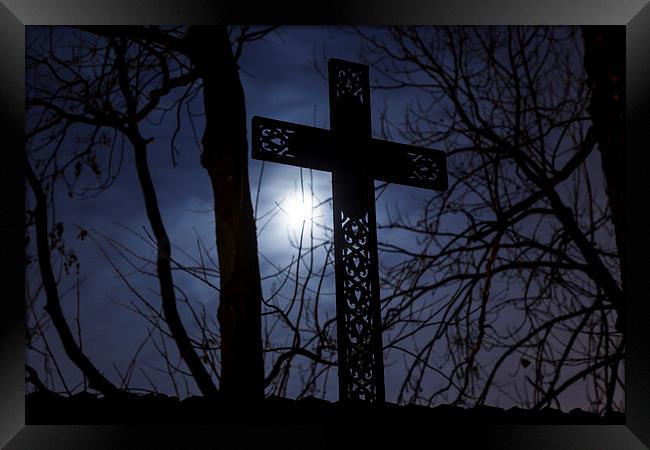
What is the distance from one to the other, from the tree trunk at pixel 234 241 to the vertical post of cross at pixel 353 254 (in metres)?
0.38

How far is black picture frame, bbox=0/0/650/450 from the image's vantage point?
208 centimetres

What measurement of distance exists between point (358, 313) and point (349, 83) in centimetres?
83

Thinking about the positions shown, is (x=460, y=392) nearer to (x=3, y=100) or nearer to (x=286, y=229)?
(x=286, y=229)

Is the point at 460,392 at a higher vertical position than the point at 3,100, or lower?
lower

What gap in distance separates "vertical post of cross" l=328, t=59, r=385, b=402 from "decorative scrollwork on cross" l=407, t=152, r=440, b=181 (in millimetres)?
173

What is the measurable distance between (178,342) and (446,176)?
3.82 ft

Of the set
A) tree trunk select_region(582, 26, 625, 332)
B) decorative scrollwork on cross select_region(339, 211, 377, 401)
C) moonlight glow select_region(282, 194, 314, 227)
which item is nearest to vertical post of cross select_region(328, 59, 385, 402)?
decorative scrollwork on cross select_region(339, 211, 377, 401)

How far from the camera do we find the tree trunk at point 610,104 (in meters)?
2.58

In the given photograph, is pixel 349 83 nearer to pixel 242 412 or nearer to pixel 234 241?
pixel 234 241

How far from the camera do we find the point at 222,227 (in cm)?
249

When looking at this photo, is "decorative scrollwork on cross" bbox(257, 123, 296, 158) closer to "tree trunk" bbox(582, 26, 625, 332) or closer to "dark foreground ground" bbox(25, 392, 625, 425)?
"dark foreground ground" bbox(25, 392, 625, 425)

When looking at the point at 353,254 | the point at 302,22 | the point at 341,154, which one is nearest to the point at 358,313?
the point at 353,254

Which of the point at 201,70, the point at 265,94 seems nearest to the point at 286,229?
the point at 265,94

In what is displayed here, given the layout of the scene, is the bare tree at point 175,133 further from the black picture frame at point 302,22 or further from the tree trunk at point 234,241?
the black picture frame at point 302,22
